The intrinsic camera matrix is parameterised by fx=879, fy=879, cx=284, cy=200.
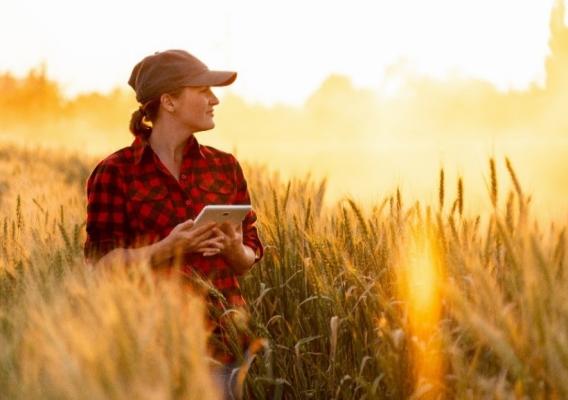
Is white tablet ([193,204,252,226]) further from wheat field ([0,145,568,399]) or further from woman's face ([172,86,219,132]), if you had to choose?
woman's face ([172,86,219,132])

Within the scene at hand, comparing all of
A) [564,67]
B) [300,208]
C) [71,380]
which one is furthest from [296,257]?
[564,67]

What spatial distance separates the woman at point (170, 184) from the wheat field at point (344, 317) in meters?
0.14

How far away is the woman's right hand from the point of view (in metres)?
2.51

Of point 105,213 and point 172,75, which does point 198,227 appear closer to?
point 105,213

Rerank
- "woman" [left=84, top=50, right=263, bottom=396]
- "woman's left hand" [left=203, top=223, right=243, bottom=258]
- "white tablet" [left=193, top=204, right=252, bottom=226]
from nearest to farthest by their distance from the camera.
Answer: "white tablet" [left=193, top=204, right=252, bottom=226], "woman's left hand" [left=203, top=223, right=243, bottom=258], "woman" [left=84, top=50, right=263, bottom=396]

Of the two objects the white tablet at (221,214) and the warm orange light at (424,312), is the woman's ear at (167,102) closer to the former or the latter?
the white tablet at (221,214)

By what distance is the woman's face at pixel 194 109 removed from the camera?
2.83m

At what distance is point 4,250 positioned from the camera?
10.5ft

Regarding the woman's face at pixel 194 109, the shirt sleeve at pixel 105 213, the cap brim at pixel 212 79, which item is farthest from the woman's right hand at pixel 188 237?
the cap brim at pixel 212 79

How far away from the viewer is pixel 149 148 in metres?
2.85

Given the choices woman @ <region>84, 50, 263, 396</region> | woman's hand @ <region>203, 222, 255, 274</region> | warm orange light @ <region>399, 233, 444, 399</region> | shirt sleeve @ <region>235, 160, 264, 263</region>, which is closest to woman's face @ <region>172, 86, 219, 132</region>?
woman @ <region>84, 50, 263, 396</region>

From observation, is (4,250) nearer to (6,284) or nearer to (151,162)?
(6,284)

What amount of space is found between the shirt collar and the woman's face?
0.17 ft

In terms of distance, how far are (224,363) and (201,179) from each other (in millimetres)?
618
